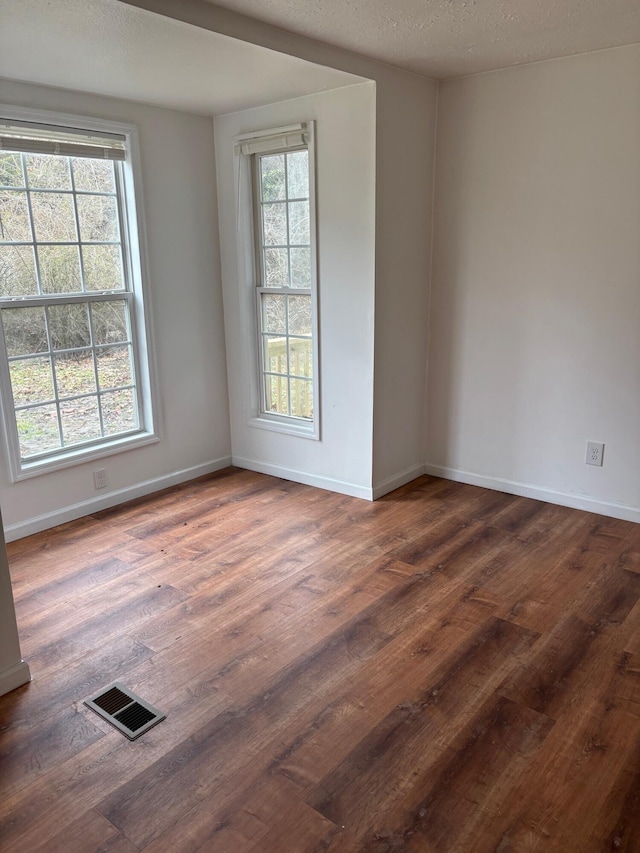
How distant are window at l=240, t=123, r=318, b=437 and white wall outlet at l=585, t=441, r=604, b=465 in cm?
164

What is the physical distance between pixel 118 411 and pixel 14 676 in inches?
78.4

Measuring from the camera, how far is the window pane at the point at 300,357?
4129 mm

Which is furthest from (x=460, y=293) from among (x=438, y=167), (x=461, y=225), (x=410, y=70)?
(x=410, y=70)

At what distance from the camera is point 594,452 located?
3643 millimetres

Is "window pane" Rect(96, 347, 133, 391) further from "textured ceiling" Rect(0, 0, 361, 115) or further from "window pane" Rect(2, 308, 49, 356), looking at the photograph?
"textured ceiling" Rect(0, 0, 361, 115)

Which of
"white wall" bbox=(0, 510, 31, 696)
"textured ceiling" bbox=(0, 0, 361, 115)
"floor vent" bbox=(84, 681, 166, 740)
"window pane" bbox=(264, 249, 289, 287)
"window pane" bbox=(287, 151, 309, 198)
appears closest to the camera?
"floor vent" bbox=(84, 681, 166, 740)

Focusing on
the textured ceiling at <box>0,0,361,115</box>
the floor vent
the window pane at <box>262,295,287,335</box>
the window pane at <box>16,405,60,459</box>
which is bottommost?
the floor vent

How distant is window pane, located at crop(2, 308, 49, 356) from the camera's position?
3373 mm

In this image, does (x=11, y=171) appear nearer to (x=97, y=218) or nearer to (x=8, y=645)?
(x=97, y=218)

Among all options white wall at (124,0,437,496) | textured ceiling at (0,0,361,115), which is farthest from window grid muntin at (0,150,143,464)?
white wall at (124,0,437,496)

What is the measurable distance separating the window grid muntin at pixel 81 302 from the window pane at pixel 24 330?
0.07ft

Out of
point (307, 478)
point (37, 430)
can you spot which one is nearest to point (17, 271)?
point (37, 430)

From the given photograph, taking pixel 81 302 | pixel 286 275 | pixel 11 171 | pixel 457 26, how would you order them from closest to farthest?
pixel 457 26 < pixel 11 171 < pixel 81 302 < pixel 286 275

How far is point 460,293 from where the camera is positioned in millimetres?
3994
